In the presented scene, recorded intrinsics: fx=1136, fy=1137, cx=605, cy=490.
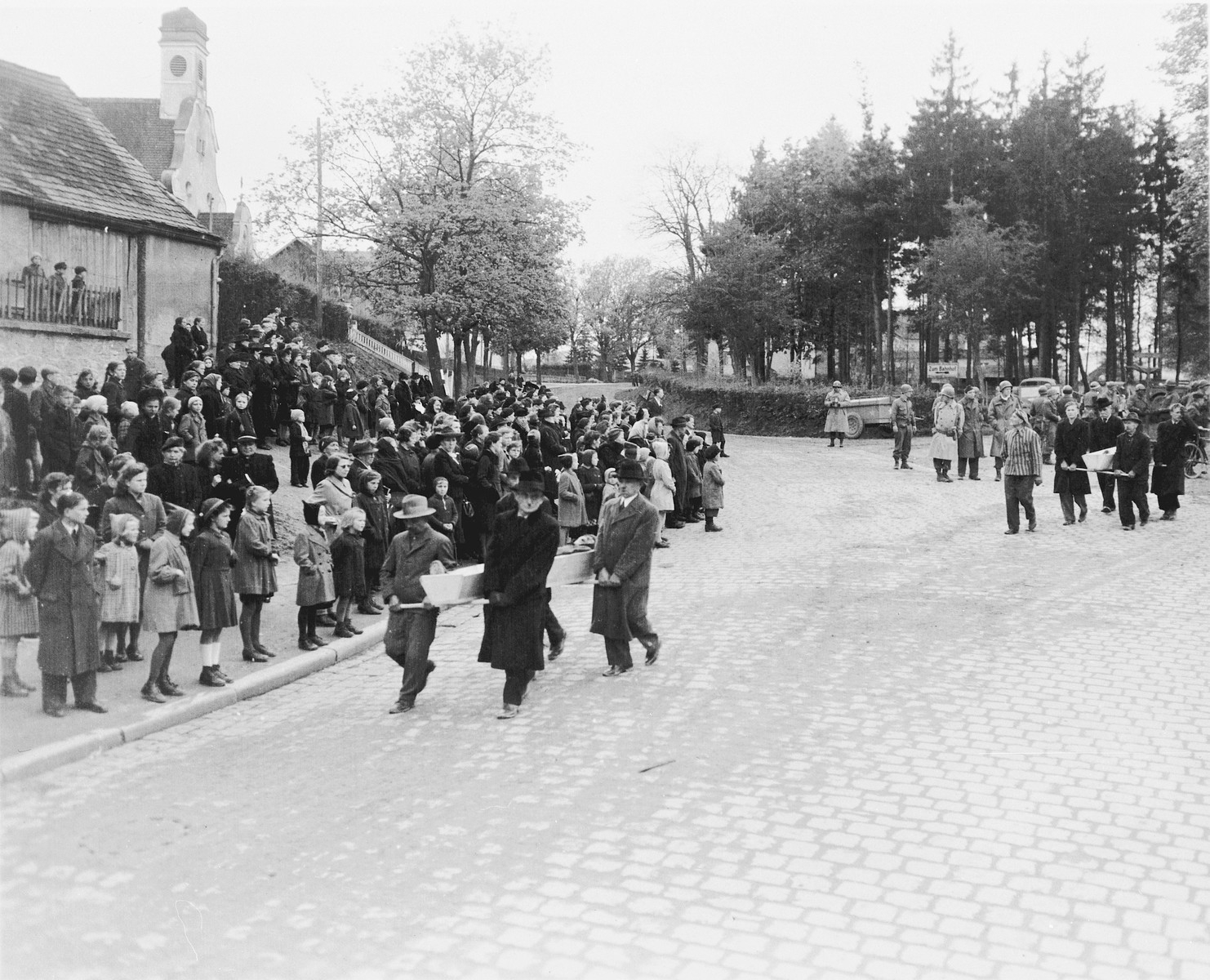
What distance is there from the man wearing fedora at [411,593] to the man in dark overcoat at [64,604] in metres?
2.10

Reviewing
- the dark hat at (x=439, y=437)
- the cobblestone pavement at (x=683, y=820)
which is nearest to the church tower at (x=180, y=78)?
the dark hat at (x=439, y=437)

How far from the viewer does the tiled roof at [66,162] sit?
2050 centimetres

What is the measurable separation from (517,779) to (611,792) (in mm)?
633

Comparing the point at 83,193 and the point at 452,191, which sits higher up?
the point at 452,191

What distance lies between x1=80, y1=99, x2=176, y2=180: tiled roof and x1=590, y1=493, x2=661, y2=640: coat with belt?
41.3 m

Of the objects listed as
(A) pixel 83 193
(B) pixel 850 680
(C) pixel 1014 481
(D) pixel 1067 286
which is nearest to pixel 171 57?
(A) pixel 83 193

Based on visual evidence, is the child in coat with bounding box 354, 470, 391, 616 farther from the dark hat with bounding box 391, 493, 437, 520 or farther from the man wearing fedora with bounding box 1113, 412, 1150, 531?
the man wearing fedora with bounding box 1113, 412, 1150, 531

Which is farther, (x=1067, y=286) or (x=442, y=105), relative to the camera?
(x=1067, y=286)

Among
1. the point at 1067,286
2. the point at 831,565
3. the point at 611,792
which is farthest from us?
the point at 1067,286

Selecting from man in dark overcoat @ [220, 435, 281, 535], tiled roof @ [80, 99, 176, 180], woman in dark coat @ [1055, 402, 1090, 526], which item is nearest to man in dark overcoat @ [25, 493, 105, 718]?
man in dark overcoat @ [220, 435, 281, 535]

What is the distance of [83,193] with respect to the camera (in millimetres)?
21844

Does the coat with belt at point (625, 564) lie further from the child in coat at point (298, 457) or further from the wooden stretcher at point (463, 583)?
the child in coat at point (298, 457)

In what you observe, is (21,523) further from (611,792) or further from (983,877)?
(983,877)

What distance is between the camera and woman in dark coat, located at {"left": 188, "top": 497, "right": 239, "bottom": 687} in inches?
354
